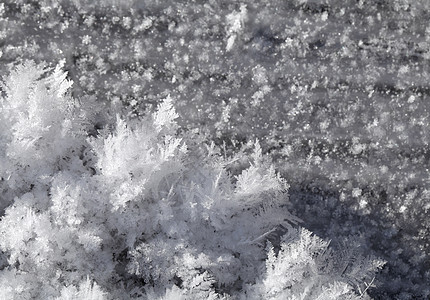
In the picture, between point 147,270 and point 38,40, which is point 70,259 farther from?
point 38,40

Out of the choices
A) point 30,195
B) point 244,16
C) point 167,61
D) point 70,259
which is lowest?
point 70,259

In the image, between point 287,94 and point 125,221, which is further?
point 287,94

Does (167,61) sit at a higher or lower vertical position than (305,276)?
higher

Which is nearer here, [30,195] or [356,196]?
[30,195]

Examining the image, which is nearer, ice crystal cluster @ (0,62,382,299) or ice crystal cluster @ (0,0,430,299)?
ice crystal cluster @ (0,62,382,299)

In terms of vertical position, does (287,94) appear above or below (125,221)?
above

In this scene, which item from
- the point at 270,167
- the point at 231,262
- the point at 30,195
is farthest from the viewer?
the point at 270,167

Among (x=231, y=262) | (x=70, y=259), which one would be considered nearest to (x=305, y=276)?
(x=231, y=262)

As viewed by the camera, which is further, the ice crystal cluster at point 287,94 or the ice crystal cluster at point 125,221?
the ice crystal cluster at point 287,94

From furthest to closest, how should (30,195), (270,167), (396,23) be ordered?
(396,23)
(270,167)
(30,195)

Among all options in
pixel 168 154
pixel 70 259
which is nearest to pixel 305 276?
pixel 168 154
